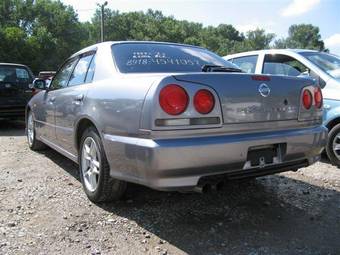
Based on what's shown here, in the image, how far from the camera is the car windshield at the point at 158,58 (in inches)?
160

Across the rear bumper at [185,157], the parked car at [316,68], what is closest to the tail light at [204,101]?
the rear bumper at [185,157]

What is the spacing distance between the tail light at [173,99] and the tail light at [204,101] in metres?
0.08

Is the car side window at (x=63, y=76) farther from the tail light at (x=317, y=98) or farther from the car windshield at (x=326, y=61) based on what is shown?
the car windshield at (x=326, y=61)

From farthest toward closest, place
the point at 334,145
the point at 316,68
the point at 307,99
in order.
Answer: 1. the point at 316,68
2. the point at 334,145
3. the point at 307,99

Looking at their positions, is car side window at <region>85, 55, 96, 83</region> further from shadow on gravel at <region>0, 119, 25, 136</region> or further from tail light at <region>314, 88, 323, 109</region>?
shadow on gravel at <region>0, 119, 25, 136</region>

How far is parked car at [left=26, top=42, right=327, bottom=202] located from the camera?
124 inches

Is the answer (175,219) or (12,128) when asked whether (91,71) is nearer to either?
(175,219)

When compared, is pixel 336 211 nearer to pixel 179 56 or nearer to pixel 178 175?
pixel 178 175

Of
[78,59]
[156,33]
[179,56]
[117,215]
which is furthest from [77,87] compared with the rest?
[156,33]

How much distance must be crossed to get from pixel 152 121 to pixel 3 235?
5.07 feet

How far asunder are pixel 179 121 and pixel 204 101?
25cm

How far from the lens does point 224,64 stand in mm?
4691

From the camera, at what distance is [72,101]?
14.9 feet

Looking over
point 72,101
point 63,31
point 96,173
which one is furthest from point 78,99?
point 63,31
